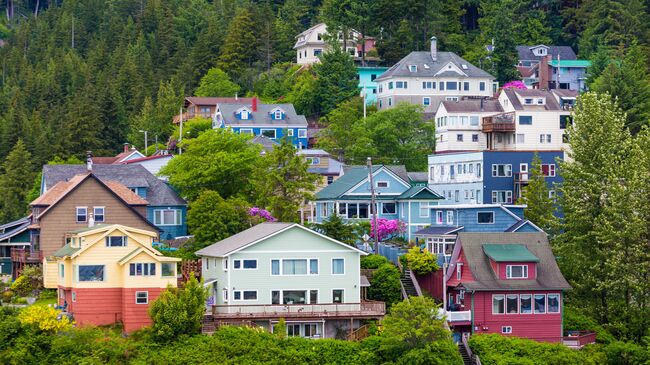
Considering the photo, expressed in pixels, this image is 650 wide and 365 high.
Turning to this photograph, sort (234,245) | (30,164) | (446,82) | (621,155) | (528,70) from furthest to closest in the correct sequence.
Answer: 1. (528,70)
2. (446,82)
3. (30,164)
4. (621,155)
5. (234,245)

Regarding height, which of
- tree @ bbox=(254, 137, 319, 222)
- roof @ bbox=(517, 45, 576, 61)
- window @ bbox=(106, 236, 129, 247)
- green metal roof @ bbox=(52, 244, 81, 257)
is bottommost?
green metal roof @ bbox=(52, 244, 81, 257)

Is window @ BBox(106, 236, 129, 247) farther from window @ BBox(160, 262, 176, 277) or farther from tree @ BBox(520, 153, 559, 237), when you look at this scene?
tree @ BBox(520, 153, 559, 237)

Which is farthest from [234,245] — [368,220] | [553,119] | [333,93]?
[333,93]

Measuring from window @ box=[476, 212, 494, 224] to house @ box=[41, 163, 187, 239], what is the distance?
2053 centimetres

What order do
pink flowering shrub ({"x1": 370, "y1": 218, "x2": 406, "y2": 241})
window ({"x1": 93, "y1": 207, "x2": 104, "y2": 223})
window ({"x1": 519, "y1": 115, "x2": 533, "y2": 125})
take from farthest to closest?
window ({"x1": 519, "y1": 115, "x2": 533, "y2": 125}), pink flowering shrub ({"x1": 370, "y1": 218, "x2": 406, "y2": 241}), window ({"x1": 93, "y1": 207, "x2": 104, "y2": 223})

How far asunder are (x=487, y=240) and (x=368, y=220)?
16723mm

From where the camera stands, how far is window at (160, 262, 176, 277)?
68438 millimetres

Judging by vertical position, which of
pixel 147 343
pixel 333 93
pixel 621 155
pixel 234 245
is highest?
pixel 333 93

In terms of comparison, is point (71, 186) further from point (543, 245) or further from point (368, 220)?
point (543, 245)

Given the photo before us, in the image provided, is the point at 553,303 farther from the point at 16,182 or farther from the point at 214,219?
the point at 16,182

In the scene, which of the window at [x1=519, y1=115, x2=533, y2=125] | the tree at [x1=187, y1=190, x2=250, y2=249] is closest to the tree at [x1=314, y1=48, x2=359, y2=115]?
the window at [x1=519, y1=115, x2=533, y2=125]

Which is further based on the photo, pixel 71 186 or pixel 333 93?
pixel 333 93

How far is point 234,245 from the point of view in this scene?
71.6 meters

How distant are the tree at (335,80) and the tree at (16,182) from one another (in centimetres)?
2902
